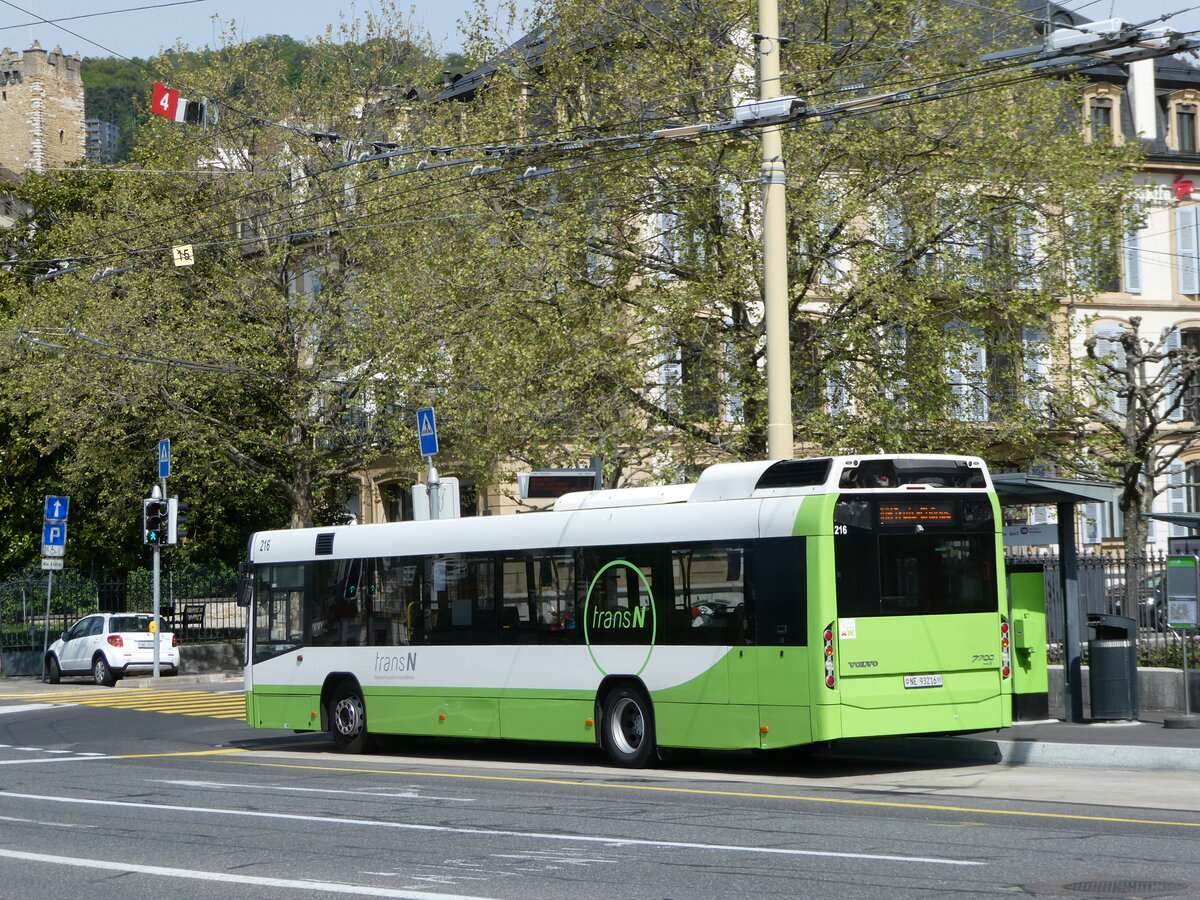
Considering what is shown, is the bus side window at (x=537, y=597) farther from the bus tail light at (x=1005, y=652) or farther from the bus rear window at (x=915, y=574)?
the bus tail light at (x=1005, y=652)

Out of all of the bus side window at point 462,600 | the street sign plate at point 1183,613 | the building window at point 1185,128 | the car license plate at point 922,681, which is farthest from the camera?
the building window at point 1185,128

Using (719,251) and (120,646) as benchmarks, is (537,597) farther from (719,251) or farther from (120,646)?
(120,646)

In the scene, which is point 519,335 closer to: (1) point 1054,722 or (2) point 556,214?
(2) point 556,214

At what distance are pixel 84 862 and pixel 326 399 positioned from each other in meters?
26.7

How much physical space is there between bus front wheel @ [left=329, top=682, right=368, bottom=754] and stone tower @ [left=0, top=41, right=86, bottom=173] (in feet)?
322

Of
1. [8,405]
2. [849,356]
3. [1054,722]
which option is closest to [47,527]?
[8,405]

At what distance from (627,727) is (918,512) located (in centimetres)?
372

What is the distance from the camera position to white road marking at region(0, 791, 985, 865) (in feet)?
32.6

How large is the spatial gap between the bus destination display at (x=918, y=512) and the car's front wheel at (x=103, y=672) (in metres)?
23.8

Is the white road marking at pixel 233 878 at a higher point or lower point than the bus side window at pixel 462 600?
lower

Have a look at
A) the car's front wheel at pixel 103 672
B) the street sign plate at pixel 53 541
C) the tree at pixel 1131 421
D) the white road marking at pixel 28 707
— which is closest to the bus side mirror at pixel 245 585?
the white road marking at pixel 28 707

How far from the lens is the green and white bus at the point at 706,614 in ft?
49.4

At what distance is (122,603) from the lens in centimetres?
4081

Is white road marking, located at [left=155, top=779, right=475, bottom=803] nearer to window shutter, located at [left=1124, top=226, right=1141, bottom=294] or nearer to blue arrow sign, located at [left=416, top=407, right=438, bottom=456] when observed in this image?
blue arrow sign, located at [left=416, top=407, right=438, bottom=456]
